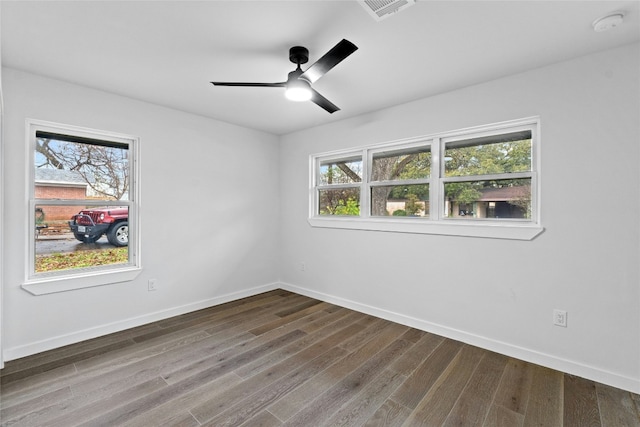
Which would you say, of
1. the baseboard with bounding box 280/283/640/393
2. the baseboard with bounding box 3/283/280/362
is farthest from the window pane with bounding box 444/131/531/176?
the baseboard with bounding box 3/283/280/362

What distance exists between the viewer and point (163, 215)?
11.3 feet

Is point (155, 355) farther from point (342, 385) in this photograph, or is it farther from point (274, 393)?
point (342, 385)

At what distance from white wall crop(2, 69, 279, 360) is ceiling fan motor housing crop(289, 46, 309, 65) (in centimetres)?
200

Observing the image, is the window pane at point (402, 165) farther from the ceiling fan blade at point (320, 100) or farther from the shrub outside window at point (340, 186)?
the ceiling fan blade at point (320, 100)

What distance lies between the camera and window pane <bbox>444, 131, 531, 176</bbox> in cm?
268

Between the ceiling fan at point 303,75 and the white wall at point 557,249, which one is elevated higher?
the ceiling fan at point 303,75

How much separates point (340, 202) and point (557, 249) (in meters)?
2.45

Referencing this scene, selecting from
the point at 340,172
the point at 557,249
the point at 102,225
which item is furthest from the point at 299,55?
→ the point at 102,225

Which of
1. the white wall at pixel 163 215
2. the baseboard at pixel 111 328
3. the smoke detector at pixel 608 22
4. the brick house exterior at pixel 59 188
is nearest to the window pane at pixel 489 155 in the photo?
the smoke detector at pixel 608 22

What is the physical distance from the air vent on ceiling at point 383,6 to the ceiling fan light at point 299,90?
25.7 inches

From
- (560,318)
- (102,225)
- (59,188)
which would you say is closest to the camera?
(560,318)

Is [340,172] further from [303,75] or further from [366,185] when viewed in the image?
[303,75]

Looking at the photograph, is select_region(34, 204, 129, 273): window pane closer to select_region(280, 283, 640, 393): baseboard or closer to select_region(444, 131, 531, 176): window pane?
select_region(280, 283, 640, 393): baseboard

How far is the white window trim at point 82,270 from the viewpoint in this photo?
2623 millimetres
